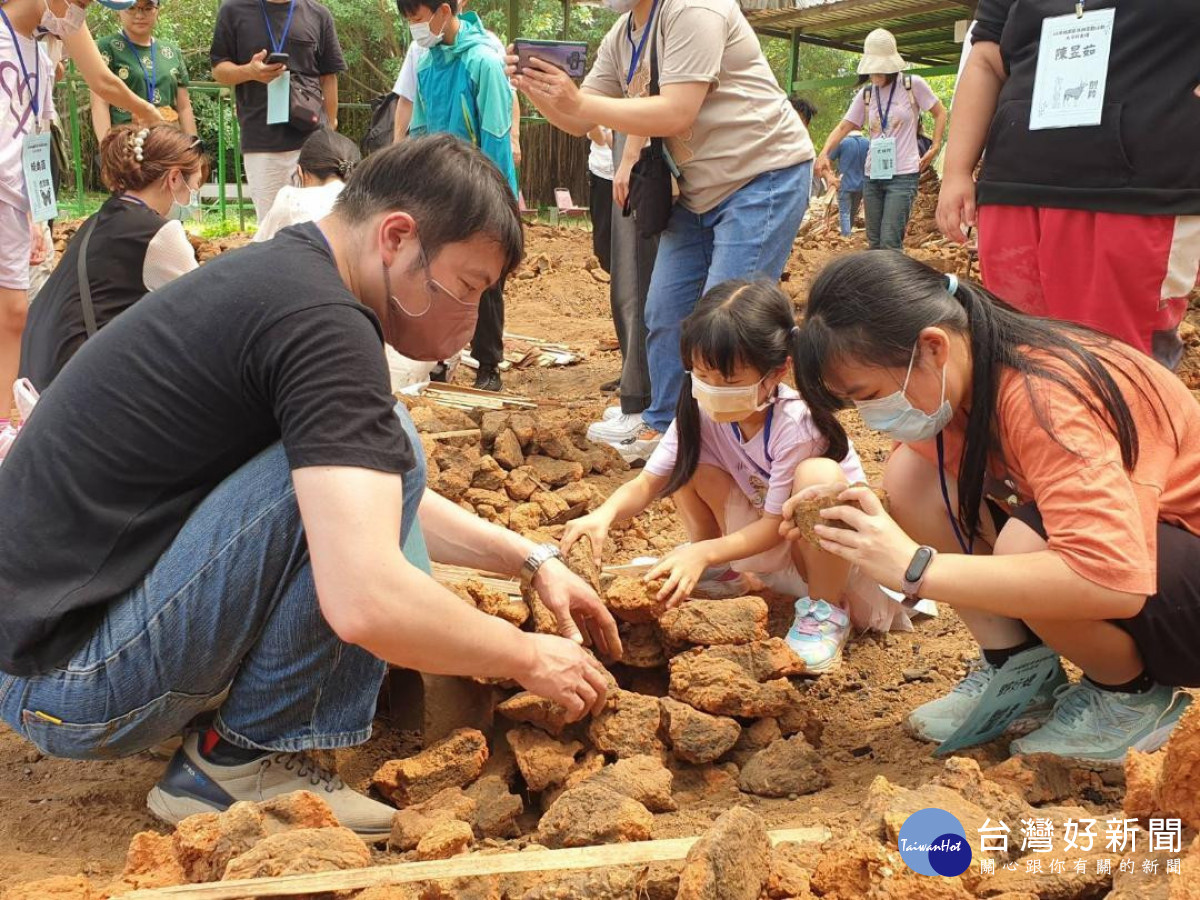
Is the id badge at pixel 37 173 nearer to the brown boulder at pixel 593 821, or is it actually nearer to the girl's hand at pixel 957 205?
the girl's hand at pixel 957 205

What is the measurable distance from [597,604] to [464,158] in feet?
3.54

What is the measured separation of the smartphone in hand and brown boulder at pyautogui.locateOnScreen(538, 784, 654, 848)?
2.49 metres

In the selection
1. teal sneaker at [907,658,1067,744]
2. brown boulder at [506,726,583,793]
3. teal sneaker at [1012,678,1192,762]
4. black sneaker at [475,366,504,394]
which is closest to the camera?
teal sneaker at [1012,678,1192,762]

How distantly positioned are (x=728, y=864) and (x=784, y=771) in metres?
0.75

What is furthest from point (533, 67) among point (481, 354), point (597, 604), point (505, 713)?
point (481, 354)

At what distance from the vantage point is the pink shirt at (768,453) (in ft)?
9.88

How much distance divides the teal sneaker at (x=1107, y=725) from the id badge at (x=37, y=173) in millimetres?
3938

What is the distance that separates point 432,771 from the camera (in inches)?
92.7

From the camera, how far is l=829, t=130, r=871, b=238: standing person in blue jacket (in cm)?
1342

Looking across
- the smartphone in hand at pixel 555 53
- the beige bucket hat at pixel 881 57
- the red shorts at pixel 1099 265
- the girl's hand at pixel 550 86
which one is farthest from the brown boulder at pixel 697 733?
the beige bucket hat at pixel 881 57

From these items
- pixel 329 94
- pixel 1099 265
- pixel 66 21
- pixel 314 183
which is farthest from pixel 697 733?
pixel 329 94

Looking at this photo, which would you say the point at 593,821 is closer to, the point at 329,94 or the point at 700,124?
the point at 700,124

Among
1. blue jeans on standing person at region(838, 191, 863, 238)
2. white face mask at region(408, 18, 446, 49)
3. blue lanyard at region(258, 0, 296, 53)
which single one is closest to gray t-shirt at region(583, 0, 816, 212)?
white face mask at region(408, 18, 446, 49)

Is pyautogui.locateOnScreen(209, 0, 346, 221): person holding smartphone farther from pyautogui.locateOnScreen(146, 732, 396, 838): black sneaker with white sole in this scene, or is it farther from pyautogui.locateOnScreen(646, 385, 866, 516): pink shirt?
pyautogui.locateOnScreen(146, 732, 396, 838): black sneaker with white sole
